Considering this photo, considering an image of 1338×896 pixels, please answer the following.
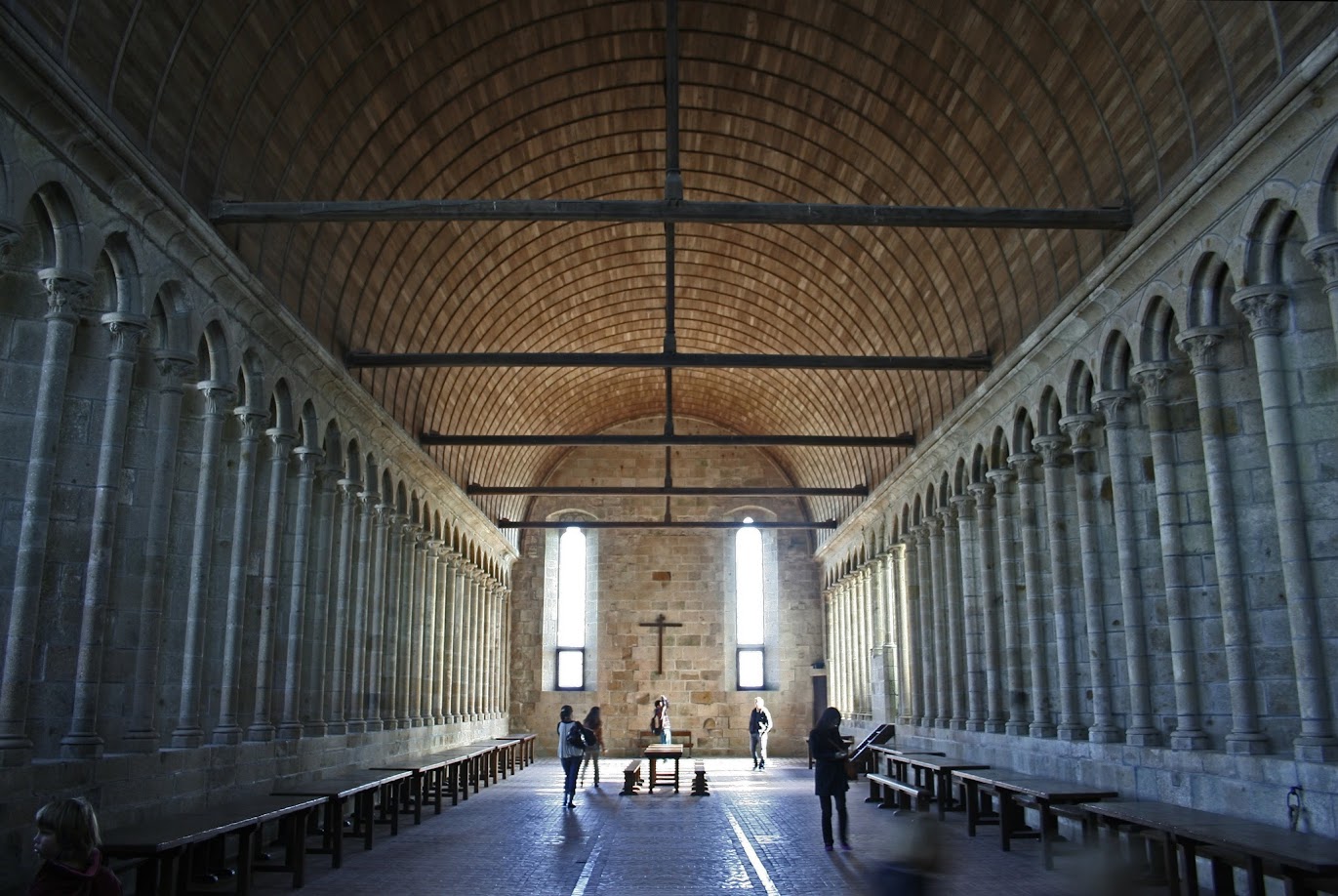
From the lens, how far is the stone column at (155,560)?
41.3ft

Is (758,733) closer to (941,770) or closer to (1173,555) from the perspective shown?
(941,770)

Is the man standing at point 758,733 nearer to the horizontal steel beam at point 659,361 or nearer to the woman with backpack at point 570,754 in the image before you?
the woman with backpack at point 570,754

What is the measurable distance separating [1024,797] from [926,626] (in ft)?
34.6

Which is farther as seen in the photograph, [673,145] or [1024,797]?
[1024,797]

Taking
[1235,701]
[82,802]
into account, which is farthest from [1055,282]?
[82,802]

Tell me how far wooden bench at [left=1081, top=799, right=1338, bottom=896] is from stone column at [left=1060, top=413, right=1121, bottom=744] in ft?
9.37

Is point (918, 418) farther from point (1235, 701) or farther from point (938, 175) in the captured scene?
point (1235, 701)

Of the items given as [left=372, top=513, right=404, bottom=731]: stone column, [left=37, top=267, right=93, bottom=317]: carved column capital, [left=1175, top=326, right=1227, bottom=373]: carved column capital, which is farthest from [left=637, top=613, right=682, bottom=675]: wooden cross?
[left=37, top=267, right=93, bottom=317]: carved column capital

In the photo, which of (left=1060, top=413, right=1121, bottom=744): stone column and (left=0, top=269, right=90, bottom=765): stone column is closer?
(left=0, top=269, right=90, bottom=765): stone column

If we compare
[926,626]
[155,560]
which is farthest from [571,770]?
[926,626]

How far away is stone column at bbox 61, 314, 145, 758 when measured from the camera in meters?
11.3

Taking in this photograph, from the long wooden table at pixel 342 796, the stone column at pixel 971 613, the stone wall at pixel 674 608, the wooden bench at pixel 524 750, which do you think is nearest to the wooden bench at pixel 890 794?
the stone column at pixel 971 613

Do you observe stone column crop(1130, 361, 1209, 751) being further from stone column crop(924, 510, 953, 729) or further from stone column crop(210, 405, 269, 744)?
stone column crop(210, 405, 269, 744)

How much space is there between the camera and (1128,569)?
14828 millimetres
